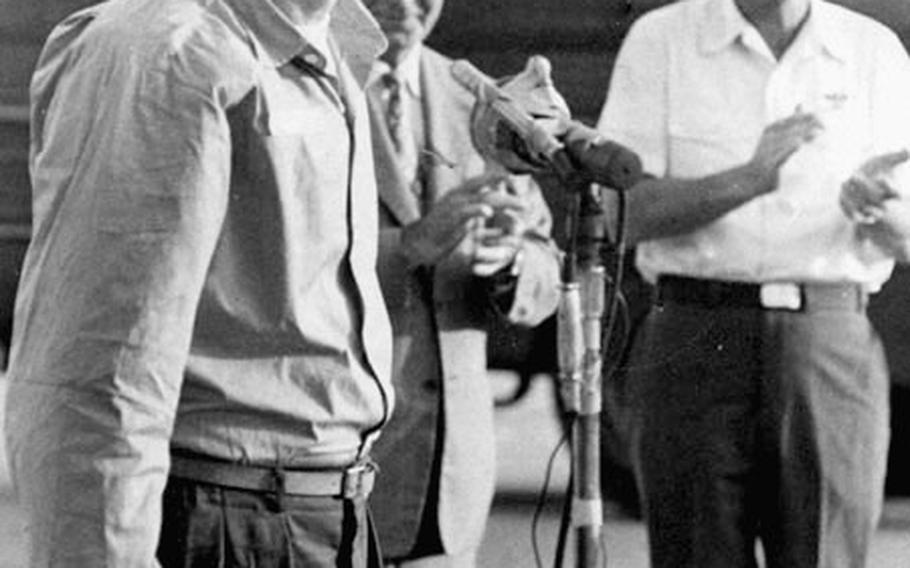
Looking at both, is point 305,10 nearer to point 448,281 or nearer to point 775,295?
A: point 448,281

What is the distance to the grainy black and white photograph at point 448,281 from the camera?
1.88 metres

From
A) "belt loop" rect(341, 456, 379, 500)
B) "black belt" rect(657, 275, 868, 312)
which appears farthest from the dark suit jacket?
"belt loop" rect(341, 456, 379, 500)

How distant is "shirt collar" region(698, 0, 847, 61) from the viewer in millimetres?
3672

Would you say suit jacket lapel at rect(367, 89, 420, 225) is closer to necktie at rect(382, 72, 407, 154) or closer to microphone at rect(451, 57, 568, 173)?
necktie at rect(382, 72, 407, 154)

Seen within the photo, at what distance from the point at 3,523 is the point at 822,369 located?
314cm

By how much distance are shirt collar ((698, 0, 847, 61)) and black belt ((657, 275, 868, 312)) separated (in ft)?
1.27

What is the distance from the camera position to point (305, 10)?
2.17 meters

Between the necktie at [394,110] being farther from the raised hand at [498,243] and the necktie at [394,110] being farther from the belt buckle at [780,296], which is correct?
the belt buckle at [780,296]

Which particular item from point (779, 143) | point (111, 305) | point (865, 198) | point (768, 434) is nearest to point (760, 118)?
point (779, 143)

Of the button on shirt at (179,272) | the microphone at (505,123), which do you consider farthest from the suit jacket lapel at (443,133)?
the button on shirt at (179,272)

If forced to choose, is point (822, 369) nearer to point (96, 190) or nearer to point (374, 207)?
point (374, 207)

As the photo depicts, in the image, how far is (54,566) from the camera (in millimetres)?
1823

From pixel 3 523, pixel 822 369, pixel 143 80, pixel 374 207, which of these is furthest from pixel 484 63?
pixel 143 80

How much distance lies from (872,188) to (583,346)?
2.59 feet
